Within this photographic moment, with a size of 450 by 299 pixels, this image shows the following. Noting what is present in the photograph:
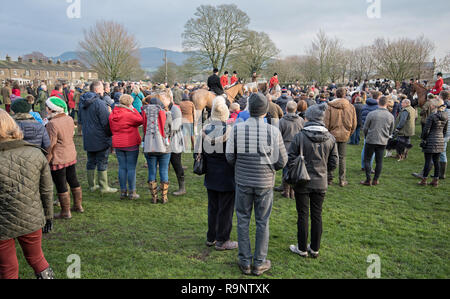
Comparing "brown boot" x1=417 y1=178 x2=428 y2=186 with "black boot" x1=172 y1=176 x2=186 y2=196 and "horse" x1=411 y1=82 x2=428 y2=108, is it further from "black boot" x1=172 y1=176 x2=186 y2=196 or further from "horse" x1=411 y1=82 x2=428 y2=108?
"horse" x1=411 y1=82 x2=428 y2=108

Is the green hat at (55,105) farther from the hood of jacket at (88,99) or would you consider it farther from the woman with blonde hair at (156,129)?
the woman with blonde hair at (156,129)

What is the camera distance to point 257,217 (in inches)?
141

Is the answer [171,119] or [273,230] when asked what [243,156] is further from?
[171,119]

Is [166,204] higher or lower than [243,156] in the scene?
lower

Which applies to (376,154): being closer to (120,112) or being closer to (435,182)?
(435,182)

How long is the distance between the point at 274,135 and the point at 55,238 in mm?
3657

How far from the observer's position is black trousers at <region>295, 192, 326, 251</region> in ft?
12.8

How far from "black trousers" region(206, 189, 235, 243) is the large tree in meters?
33.1

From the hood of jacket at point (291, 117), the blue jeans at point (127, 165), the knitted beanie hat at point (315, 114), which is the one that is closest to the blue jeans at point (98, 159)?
the blue jeans at point (127, 165)

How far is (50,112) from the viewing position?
4.93 meters

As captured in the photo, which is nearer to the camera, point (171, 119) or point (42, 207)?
point (42, 207)

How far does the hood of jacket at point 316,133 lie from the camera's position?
3.84 metres

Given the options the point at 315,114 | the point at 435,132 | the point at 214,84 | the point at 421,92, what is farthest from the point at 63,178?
the point at 421,92
